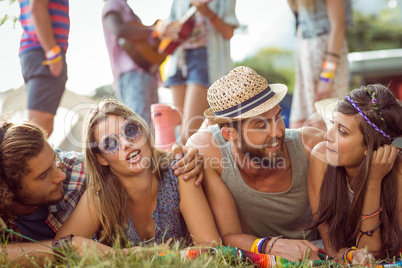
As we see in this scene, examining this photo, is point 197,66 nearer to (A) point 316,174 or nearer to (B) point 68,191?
(A) point 316,174

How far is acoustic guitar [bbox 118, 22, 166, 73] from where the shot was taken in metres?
3.75

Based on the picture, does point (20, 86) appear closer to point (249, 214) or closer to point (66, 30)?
point (66, 30)

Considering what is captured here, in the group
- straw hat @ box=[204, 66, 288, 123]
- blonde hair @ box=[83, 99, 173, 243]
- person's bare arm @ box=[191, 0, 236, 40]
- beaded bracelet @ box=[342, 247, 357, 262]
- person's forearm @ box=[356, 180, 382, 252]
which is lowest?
beaded bracelet @ box=[342, 247, 357, 262]

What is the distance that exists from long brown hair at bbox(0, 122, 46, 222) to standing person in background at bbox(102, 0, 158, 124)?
1.55 m

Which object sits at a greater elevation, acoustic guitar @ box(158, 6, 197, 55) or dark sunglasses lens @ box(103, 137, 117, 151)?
acoustic guitar @ box(158, 6, 197, 55)

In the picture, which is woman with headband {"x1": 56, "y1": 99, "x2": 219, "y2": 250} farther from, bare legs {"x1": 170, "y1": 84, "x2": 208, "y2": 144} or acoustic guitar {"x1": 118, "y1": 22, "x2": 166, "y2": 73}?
acoustic guitar {"x1": 118, "y1": 22, "x2": 166, "y2": 73}

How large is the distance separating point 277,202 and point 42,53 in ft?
7.64

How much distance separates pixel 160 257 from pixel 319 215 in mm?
1071

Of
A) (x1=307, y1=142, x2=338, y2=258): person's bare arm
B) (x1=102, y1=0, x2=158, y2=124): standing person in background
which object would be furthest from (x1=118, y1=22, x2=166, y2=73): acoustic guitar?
(x1=307, y1=142, x2=338, y2=258): person's bare arm

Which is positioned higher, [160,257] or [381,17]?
[381,17]

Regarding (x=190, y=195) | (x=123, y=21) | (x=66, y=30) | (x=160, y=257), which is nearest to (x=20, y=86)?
(x=66, y=30)

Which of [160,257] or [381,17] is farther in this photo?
[381,17]

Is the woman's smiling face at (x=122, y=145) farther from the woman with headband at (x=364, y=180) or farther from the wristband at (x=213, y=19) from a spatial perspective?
the wristband at (x=213, y=19)

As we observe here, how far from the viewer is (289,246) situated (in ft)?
7.02
